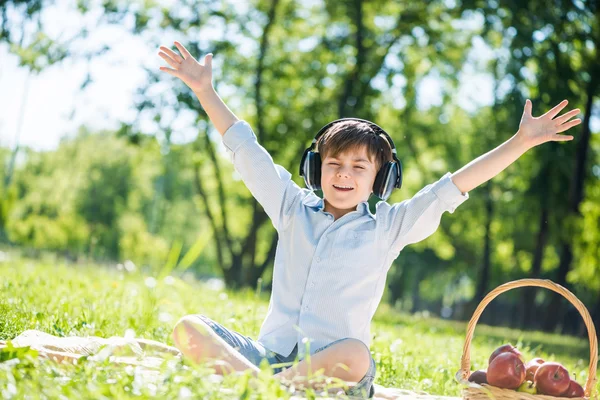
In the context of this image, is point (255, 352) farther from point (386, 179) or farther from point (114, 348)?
point (386, 179)

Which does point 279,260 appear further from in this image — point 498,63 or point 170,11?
point 170,11

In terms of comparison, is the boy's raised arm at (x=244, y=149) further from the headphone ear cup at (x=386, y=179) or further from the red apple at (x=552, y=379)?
the red apple at (x=552, y=379)

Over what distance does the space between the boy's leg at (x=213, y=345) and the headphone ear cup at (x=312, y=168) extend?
0.93m

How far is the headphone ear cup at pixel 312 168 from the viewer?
419 centimetres

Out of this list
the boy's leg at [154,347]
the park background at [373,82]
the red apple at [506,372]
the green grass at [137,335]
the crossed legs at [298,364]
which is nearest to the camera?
the green grass at [137,335]

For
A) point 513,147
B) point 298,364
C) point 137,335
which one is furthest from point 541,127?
point 137,335

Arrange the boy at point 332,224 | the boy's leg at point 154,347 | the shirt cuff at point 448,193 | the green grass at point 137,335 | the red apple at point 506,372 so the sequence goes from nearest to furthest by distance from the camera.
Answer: the green grass at point 137,335
the red apple at point 506,372
the boy at point 332,224
the shirt cuff at point 448,193
the boy's leg at point 154,347

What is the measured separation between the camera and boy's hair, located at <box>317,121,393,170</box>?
161 inches

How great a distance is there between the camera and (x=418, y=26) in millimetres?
18156

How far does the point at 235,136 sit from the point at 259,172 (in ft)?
0.78

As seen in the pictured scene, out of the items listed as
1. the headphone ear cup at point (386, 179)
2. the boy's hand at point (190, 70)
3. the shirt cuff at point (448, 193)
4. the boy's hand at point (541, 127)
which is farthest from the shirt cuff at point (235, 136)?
the boy's hand at point (541, 127)

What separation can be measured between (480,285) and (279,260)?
23.7m

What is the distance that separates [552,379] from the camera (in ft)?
12.4

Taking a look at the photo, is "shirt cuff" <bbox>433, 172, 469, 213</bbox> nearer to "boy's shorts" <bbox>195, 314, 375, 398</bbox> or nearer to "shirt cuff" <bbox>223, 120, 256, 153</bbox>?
"boy's shorts" <bbox>195, 314, 375, 398</bbox>
